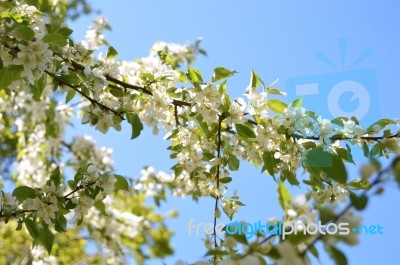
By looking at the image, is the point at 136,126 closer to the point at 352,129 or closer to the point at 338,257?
the point at 352,129

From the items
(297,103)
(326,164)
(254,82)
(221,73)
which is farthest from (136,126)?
(326,164)

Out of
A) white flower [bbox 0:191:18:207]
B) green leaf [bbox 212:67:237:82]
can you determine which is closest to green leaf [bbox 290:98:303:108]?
green leaf [bbox 212:67:237:82]

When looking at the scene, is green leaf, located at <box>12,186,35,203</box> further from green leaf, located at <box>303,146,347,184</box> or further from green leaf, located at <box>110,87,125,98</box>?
green leaf, located at <box>303,146,347,184</box>

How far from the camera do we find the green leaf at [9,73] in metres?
1.66

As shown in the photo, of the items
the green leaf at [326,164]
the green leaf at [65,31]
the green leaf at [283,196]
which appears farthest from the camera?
the green leaf at [65,31]

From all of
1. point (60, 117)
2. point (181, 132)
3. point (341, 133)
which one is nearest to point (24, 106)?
point (60, 117)

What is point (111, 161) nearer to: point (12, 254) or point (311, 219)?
point (12, 254)

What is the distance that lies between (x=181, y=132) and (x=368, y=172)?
4.37 ft

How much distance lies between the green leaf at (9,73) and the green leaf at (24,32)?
0.12 metres

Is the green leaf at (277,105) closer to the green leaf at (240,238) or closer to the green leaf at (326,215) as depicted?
the green leaf at (240,238)

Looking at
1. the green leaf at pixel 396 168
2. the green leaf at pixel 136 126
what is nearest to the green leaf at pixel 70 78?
the green leaf at pixel 136 126

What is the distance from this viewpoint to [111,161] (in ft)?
14.9

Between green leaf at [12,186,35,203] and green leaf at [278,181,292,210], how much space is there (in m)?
1.00

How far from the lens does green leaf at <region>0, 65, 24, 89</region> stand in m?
1.66
